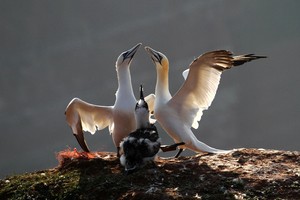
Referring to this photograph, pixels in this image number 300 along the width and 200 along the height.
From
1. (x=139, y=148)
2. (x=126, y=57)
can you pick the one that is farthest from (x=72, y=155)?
(x=126, y=57)

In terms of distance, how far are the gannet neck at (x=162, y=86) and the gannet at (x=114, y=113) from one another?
40 centimetres

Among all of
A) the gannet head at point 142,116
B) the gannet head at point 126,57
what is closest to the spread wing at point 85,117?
the gannet head at point 126,57

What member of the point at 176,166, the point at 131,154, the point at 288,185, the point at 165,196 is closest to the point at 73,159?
the point at 131,154

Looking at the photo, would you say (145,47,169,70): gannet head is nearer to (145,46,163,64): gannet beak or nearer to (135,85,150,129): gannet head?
(145,46,163,64): gannet beak

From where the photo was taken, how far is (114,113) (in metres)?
8.15

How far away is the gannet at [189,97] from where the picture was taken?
312 inches

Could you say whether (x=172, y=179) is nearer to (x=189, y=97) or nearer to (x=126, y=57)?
(x=189, y=97)

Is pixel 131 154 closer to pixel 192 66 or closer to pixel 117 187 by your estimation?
pixel 117 187

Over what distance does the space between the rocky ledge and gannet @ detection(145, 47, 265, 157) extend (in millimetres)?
932

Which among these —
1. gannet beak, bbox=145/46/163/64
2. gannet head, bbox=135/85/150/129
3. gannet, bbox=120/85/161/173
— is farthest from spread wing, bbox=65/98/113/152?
gannet, bbox=120/85/161/173

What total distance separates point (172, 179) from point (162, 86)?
2413 millimetres

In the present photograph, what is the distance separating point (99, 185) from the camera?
6.30 m

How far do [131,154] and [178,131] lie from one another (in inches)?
62.8

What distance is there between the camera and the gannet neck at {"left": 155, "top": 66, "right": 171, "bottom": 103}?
27.7ft
